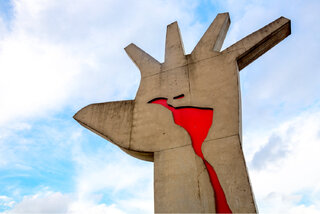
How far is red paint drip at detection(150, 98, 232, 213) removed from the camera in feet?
18.4

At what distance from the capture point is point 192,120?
22.3 feet

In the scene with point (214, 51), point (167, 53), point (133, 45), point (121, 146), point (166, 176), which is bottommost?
point (166, 176)

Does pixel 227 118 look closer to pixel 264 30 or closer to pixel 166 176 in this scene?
pixel 166 176

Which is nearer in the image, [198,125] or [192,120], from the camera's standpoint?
[198,125]

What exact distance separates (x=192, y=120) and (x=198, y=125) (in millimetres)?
248

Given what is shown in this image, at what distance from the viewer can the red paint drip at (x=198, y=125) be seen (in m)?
5.62

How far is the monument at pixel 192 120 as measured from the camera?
565 centimetres

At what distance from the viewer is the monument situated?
5.65 m

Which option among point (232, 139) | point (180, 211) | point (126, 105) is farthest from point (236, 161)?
point (126, 105)

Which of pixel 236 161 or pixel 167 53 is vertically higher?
pixel 167 53

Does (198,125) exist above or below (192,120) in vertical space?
below

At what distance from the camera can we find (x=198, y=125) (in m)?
6.63

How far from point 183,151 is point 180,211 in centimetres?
145

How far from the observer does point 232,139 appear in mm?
5996
